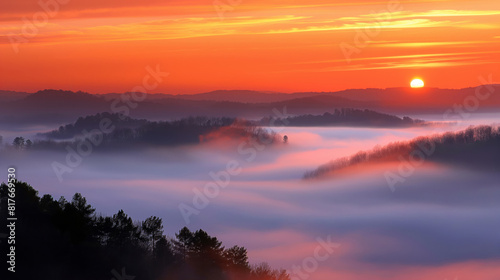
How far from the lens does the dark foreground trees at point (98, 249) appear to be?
1436 inches

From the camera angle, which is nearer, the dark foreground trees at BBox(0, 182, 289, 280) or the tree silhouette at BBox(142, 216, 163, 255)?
the dark foreground trees at BBox(0, 182, 289, 280)

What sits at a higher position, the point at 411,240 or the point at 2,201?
the point at 411,240

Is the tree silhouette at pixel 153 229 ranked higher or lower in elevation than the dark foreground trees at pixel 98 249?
higher

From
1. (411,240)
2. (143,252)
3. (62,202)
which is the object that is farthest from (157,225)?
(411,240)

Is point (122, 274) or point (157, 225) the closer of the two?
point (122, 274)

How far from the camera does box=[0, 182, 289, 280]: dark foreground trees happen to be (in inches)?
1436

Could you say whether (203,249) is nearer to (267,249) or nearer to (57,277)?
(57,277)

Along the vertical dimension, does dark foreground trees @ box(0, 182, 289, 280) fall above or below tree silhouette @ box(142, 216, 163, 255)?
below

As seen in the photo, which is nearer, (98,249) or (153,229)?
A: (98,249)

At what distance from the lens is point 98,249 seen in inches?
1597

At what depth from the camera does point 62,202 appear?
4481 centimetres

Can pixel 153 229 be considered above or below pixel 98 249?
above

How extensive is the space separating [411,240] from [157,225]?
529 feet

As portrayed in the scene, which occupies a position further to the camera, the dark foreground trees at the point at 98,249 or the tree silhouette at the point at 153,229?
the tree silhouette at the point at 153,229
